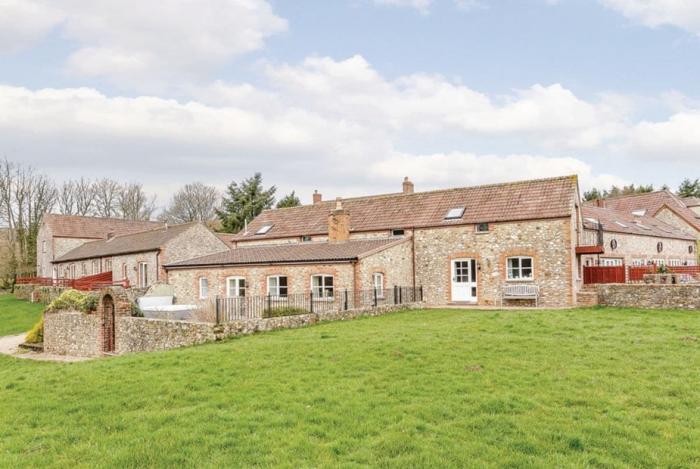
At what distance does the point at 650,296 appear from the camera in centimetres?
2122

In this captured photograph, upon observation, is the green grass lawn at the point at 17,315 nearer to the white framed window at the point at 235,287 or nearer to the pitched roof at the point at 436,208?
the white framed window at the point at 235,287

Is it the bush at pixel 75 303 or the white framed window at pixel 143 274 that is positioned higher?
the white framed window at pixel 143 274

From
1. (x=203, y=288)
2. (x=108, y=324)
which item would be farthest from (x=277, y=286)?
(x=108, y=324)

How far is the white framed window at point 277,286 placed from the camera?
25.7 m

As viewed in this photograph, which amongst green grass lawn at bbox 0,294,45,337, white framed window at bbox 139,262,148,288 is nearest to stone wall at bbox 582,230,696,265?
white framed window at bbox 139,262,148,288

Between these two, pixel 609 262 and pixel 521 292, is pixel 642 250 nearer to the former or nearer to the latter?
pixel 609 262

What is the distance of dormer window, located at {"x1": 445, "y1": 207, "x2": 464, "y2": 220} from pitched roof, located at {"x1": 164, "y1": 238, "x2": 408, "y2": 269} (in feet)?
8.56

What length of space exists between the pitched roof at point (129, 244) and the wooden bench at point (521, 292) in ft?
78.9

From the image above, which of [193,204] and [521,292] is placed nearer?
[521,292]

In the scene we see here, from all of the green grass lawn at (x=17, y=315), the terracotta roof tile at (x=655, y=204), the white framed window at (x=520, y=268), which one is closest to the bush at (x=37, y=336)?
the green grass lawn at (x=17, y=315)

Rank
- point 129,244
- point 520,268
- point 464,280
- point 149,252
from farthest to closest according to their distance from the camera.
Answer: point 129,244, point 149,252, point 464,280, point 520,268

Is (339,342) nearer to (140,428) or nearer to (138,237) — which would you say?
(140,428)

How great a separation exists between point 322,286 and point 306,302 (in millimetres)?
1882

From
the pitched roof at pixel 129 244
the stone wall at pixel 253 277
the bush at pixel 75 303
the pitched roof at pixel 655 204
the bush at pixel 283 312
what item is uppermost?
the pitched roof at pixel 655 204
